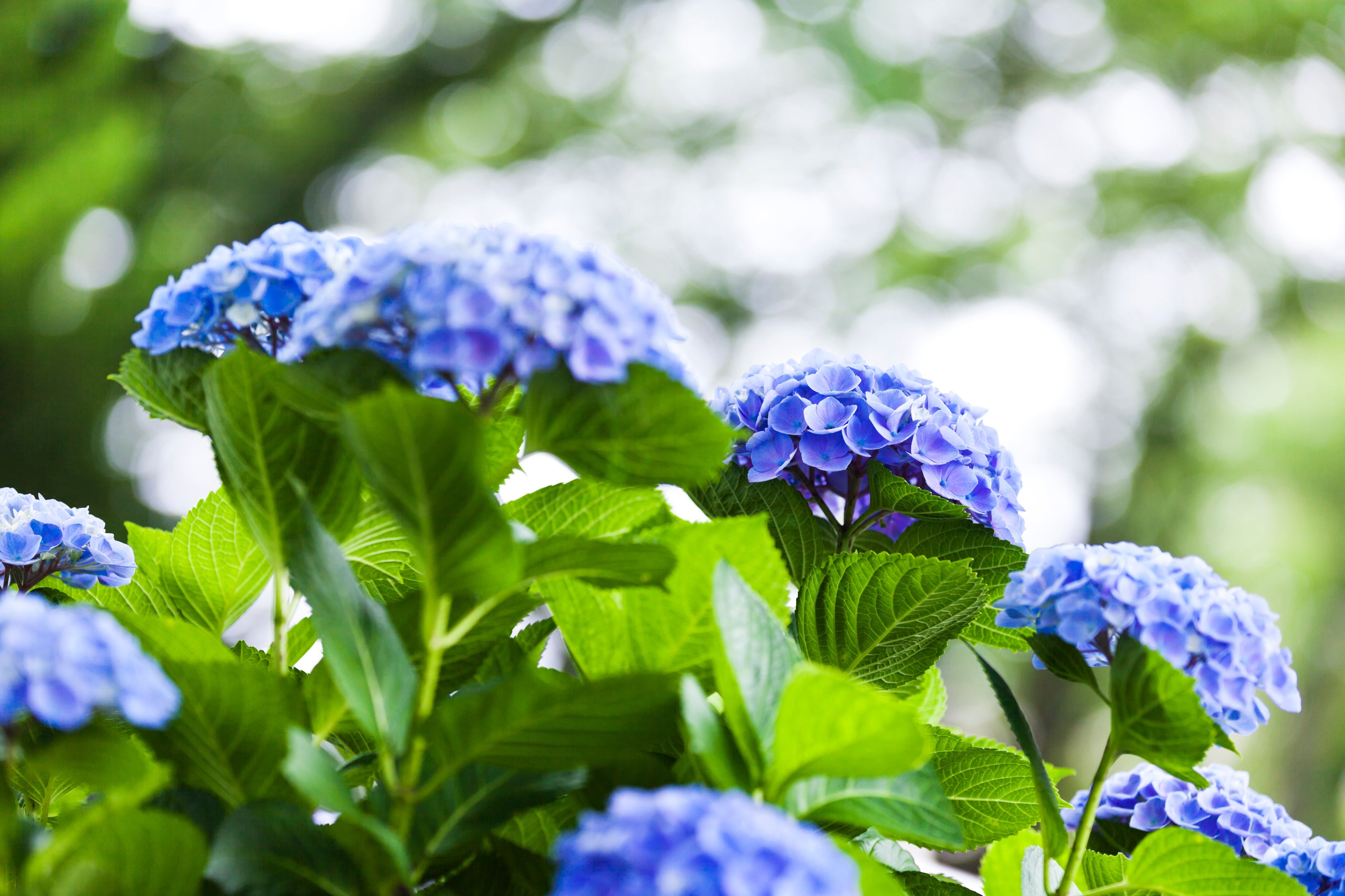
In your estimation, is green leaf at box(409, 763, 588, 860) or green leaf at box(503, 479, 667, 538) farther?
green leaf at box(503, 479, 667, 538)

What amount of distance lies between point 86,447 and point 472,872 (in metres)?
6.80

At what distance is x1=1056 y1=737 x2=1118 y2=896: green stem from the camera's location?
26.2 inches

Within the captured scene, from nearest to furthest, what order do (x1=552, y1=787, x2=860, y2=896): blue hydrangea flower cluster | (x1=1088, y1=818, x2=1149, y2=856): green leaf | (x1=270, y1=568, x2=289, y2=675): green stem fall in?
(x1=552, y1=787, x2=860, y2=896): blue hydrangea flower cluster
(x1=270, y1=568, x2=289, y2=675): green stem
(x1=1088, y1=818, x2=1149, y2=856): green leaf

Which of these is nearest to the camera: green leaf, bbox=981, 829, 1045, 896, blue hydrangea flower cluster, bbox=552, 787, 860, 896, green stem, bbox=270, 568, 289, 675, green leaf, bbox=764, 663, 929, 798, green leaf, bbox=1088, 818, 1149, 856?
blue hydrangea flower cluster, bbox=552, 787, 860, 896

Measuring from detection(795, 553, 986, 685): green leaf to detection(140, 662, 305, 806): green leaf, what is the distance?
0.38m

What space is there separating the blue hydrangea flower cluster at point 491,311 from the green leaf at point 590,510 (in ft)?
0.51

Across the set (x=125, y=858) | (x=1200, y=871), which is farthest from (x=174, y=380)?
(x=1200, y=871)

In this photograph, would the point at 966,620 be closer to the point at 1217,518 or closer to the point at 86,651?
the point at 86,651

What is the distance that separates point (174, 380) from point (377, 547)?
0.59 feet

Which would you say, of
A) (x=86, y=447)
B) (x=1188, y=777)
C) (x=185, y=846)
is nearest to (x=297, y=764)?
(x=185, y=846)

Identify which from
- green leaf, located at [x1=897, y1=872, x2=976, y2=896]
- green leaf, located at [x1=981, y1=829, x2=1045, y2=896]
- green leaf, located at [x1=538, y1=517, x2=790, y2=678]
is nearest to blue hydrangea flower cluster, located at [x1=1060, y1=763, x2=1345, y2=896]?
green leaf, located at [x1=981, y1=829, x2=1045, y2=896]

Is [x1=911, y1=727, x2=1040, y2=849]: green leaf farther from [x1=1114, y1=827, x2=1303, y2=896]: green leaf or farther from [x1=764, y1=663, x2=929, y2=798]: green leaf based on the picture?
[x1=764, y1=663, x2=929, y2=798]: green leaf

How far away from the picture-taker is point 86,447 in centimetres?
634

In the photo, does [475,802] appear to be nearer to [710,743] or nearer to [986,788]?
[710,743]
